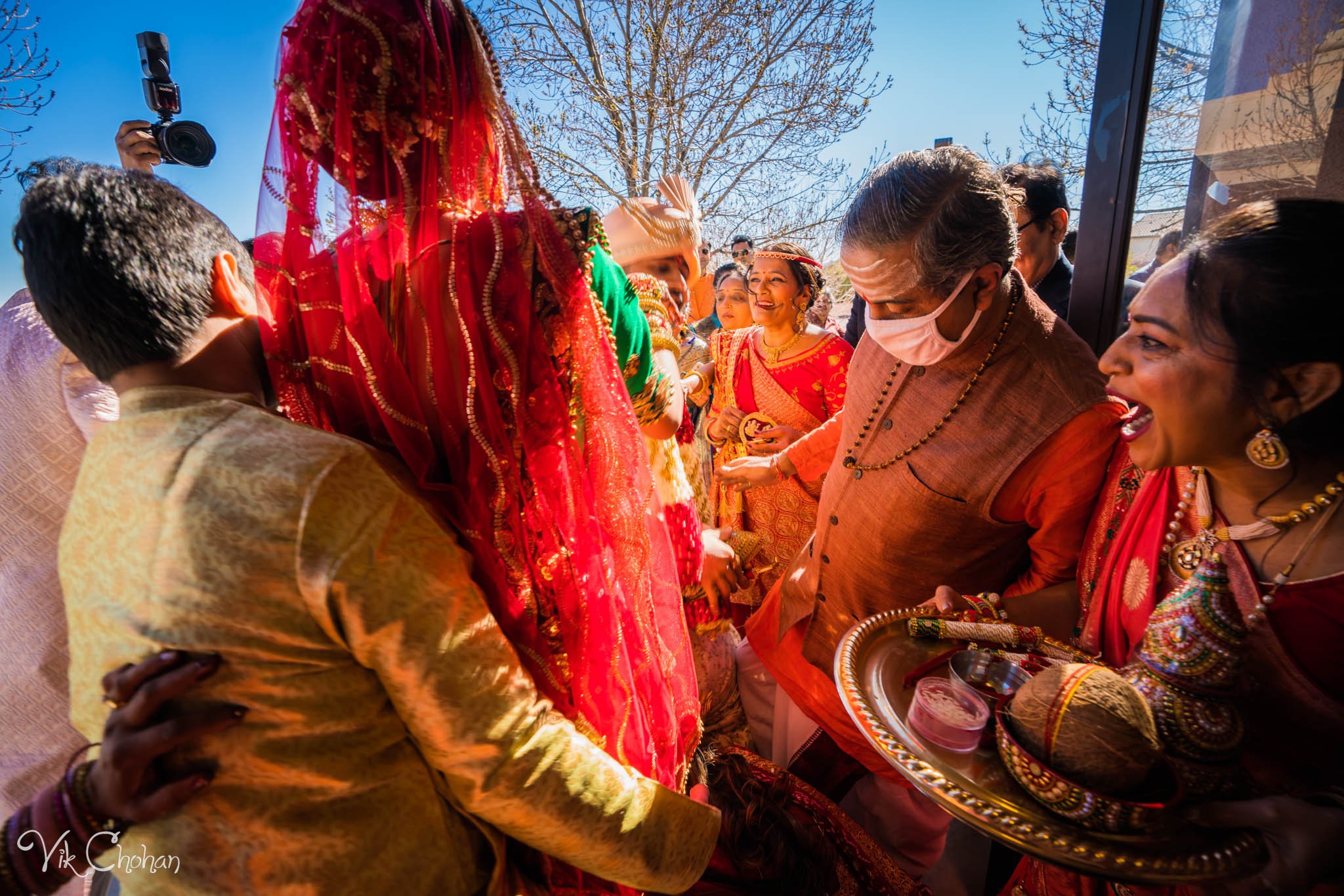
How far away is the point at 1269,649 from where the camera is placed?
1015mm

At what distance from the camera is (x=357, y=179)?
3.39ft

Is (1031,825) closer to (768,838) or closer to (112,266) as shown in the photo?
(768,838)

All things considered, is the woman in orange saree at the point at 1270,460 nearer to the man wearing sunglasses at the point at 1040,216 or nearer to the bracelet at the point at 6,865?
the man wearing sunglasses at the point at 1040,216

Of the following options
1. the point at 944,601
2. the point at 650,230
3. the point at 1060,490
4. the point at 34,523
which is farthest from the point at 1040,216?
the point at 34,523

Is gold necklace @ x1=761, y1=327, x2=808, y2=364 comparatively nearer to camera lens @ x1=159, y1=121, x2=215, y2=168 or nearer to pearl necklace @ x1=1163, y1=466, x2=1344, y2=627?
pearl necklace @ x1=1163, y1=466, x2=1344, y2=627

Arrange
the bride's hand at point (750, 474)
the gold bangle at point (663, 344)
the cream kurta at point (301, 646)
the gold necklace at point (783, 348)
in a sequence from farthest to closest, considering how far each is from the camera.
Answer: the gold necklace at point (783, 348) < the bride's hand at point (750, 474) < the gold bangle at point (663, 344) < the cream kurta at point (301, 646)

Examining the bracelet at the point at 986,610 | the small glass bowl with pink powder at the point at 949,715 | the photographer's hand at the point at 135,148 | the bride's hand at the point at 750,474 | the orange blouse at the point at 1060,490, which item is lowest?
the small glass bowl with pink powder at the point at 949,715

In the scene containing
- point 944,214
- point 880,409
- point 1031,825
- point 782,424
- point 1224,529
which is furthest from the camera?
point 782,424

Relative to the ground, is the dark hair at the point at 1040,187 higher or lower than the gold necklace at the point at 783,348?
higher

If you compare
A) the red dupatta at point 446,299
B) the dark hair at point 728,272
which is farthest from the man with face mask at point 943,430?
the dark hair at point 728,272

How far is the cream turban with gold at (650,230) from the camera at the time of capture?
216 cm

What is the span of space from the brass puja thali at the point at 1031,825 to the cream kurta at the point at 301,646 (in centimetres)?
56

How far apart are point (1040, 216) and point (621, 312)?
2.36 m

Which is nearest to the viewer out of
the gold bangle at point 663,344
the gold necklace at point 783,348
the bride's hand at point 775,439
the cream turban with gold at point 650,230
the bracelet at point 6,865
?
the bracelet at point 6,865
